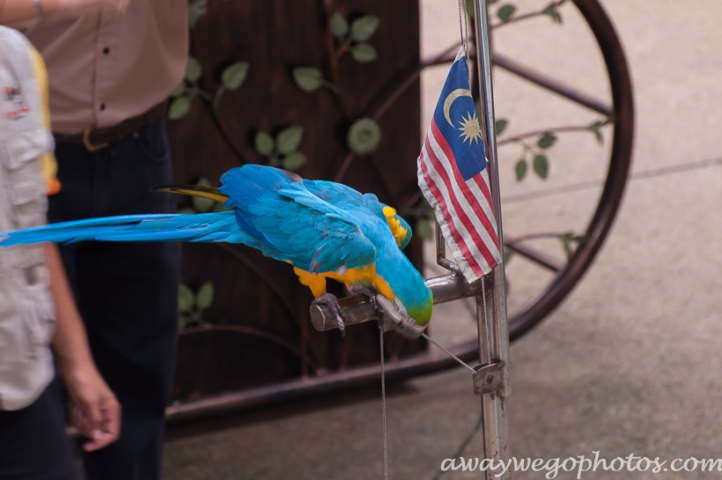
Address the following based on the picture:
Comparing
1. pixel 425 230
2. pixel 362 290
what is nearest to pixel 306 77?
pixel 425 230

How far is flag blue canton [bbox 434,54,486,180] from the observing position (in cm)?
76

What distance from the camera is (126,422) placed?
1333mm

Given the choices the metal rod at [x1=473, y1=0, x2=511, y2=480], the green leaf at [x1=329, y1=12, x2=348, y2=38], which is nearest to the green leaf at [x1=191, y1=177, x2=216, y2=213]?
the green leaf at [x1=329, y1=12, x2=348, y2=38]

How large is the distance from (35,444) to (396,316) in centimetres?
39

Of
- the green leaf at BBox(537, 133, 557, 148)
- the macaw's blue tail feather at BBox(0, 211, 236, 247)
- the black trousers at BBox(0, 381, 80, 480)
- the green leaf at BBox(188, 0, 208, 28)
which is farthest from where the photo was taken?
the green leaf at BBox(537, 133, 557, 148)

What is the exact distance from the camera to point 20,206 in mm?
788

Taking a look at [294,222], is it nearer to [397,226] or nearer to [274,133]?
[397,226]

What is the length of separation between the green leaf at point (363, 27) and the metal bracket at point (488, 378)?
1019 mm

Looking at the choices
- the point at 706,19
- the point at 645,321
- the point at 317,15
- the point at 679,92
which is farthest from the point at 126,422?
the point at 706,19

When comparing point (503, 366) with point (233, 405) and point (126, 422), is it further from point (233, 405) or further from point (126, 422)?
point (233, 405)

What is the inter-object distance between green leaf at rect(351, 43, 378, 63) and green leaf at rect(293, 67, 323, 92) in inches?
3.4

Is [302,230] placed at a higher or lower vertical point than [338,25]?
lower

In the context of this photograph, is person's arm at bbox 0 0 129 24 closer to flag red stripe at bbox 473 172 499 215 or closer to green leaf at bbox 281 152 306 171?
A: flag red stripe at bbox 473 172 499 215

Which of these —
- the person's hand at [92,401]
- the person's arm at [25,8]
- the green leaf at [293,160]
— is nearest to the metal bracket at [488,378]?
the person's hand at [92,401]
